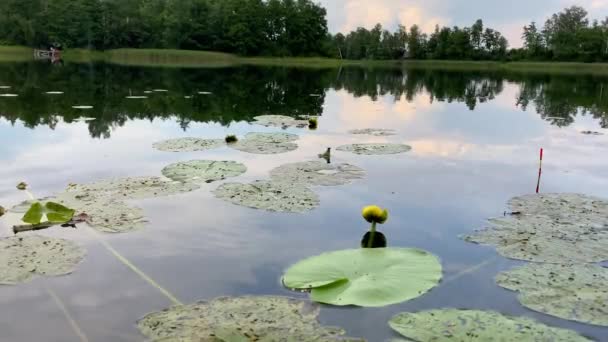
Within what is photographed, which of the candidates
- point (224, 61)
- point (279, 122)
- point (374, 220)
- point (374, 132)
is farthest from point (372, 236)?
point (224, 61)

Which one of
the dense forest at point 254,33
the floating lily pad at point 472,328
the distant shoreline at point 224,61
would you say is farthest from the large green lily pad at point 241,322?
the dense forest at point 254,33

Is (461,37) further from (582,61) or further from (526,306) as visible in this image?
(526,306)

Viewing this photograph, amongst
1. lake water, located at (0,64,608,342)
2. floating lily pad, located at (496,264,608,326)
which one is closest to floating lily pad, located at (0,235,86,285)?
lake water, located at (0,64,608,342)

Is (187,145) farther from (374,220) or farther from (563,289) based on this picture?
(563,289)

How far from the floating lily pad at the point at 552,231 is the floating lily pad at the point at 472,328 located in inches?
43.1

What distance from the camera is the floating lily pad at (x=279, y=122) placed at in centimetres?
1005

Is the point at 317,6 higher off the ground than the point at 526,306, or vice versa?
the point at 317,6

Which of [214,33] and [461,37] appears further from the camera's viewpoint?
[461,37]

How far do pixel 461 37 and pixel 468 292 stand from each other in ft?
244

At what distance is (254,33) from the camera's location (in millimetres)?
63469

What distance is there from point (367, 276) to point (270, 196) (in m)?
2.00

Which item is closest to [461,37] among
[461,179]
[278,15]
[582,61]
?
[582,61]

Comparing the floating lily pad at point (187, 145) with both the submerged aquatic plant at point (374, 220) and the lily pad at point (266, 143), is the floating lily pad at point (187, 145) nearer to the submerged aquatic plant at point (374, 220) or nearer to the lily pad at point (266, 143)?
the lily pad at point (266, 143)

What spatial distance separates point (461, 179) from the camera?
19.8 ft
